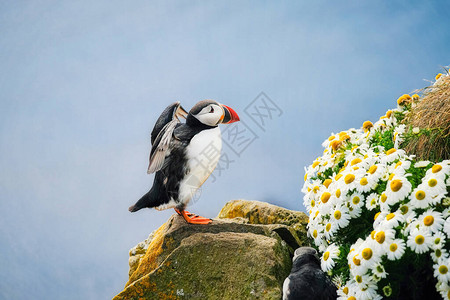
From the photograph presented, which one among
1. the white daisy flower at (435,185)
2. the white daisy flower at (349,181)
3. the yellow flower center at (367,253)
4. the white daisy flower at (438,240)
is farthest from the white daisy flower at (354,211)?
the white daisy flower at (438,240)

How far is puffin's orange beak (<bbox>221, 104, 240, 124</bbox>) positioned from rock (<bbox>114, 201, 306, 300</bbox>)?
129 cm

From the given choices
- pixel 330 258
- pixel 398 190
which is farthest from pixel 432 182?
pixel 330 258

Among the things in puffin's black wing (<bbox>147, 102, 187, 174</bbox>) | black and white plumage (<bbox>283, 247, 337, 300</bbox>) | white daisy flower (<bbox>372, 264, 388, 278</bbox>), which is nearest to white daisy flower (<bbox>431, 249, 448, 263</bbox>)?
white daisy flower (<bbox>372, 264, 388, 278</bbox>)

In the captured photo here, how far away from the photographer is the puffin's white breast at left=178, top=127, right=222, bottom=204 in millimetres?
5266

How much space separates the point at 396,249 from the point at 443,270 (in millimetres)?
352

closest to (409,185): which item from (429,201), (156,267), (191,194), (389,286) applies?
(429,201)

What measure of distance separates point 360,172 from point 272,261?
1376mm

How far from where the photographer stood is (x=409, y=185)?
375 cm

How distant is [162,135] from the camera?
17.7ft

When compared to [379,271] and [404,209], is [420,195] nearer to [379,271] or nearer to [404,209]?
[404,209]

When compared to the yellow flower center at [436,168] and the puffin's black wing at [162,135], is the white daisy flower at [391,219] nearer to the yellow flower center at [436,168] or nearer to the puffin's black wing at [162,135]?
the yellow flower center at [436,168]

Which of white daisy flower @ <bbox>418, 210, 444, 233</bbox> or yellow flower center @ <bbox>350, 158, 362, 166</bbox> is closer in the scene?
white daisy flower @ <bbox>418, 210, 444, 233</bbox>

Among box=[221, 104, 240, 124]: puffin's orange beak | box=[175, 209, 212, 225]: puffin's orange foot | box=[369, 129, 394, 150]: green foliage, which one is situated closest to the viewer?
box=[369, 129, 394, 150]: green foliage

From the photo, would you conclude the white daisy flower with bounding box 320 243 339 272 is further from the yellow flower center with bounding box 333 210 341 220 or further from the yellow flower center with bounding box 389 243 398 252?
the yellow flower center with bounding box 389 243 398 252
